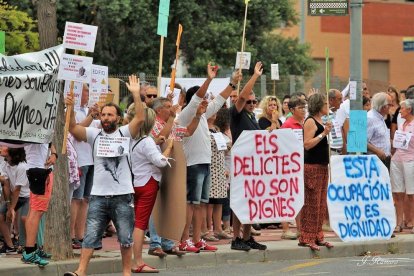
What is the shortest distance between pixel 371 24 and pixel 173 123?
36.8m

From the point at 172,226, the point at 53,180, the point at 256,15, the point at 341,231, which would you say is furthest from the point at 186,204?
the point at 256,15

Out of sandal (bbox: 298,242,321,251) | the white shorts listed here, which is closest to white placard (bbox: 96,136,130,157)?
sandal (bbox: 298,242,321,251)

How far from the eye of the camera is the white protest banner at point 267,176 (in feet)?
46.9

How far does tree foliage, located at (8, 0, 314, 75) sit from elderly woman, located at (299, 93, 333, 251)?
17.9 metres

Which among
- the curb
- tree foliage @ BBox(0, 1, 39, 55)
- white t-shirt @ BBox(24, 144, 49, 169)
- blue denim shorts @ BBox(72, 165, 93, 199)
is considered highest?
tree foliage @ BBox(0, 1, 39, 55)

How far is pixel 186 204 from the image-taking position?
1323cm

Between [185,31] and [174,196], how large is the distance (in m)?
21.0

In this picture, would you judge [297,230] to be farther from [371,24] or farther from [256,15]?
[371,24]

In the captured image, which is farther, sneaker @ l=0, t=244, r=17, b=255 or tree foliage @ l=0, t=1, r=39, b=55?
tree foliage @ l=0, t=1, r=39, b=55

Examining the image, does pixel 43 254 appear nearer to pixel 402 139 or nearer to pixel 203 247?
pixel 203 247

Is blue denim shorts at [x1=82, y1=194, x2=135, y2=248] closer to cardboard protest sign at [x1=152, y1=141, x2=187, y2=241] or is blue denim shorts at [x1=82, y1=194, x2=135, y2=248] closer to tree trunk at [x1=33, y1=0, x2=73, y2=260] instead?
cardboard protest sign at [x1=152, y1=141, x2=187, y2=241]

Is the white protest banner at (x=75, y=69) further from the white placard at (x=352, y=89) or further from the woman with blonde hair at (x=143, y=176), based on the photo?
the white placard at (x=352, y=89)

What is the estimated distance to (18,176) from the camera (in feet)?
45.0

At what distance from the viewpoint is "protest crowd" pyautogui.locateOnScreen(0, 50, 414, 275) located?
11398 millimetres
